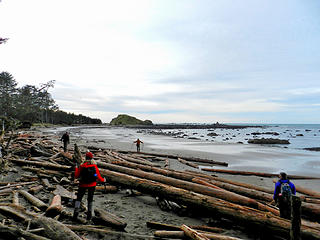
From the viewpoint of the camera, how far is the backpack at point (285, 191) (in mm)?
5282

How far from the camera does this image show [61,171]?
9781 mm

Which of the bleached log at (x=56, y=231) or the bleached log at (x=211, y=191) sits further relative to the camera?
the bleached log at (x=211, y=191)

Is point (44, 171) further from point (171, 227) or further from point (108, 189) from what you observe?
point (171, 227)

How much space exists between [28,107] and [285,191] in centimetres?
4644

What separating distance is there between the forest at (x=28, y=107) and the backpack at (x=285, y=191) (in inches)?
416

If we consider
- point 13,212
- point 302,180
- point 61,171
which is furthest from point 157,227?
point 302,180

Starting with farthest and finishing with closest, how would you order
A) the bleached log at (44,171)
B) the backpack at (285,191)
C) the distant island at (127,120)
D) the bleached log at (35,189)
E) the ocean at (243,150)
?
the distant island at (127,120)
the ocean at (243,150)
the bleached log at (44,171)
the bleached log at (35,189)
the backpack at (285,191)

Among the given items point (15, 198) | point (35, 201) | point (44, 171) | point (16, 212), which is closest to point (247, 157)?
point (44, 171)

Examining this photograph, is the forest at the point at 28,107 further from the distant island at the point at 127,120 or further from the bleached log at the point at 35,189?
the distant island at the point at 127,120

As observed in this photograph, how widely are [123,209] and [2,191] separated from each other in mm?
4069

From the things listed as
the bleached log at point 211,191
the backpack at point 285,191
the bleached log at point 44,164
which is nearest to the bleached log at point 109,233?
the bleached log at point 211,191

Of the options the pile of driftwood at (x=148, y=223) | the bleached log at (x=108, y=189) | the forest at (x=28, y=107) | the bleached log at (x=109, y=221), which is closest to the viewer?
the pile of driftwood at (x=148, y=223)

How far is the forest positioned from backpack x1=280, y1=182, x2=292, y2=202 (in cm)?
1057

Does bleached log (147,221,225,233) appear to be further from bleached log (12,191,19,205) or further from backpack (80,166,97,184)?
bleached log (12,191,19,205)
